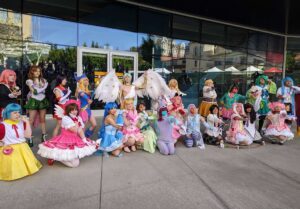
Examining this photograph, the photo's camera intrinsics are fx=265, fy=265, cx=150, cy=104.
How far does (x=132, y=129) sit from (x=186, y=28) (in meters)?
8.01

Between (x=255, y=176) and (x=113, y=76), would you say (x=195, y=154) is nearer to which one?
(x=255, y=176)

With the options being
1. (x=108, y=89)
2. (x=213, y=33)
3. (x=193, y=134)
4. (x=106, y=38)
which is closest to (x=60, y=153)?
(x=108, y=89)

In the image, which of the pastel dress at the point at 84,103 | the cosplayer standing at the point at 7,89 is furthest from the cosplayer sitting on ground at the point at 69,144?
the cosplayer standing at the point at 7,89

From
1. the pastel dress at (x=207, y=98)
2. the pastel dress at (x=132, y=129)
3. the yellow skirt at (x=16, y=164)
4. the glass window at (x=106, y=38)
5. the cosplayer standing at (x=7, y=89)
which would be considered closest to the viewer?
the yellow skirt at (x=16, y=164)

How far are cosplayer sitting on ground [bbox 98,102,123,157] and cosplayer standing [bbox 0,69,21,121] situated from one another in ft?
5.76

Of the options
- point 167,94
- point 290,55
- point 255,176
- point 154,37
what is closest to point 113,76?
point 167,94

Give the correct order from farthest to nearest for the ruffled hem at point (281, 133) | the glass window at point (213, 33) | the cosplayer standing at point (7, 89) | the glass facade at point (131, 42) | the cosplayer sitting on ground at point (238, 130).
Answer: the glass window at point (213, 33), the glass facade at point (131, 42), the ruffled hem at point (281, 133), the cosplayer sitting on ground at point (238, 130), the cosplayer standing at point (7, 89)

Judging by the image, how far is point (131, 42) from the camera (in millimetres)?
10516

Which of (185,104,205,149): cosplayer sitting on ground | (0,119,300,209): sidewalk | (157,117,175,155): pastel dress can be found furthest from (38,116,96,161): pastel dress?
(185,104,205,149): cosplayer sitting on ground

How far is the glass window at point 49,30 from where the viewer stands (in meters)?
8.62

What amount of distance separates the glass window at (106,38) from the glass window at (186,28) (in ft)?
6.83

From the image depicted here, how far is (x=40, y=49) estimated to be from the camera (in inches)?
348

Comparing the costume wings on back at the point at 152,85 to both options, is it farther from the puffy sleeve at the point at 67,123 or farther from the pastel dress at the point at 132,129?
the puffy sleeve at the point at 67,123

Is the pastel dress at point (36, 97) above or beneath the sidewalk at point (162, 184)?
above
